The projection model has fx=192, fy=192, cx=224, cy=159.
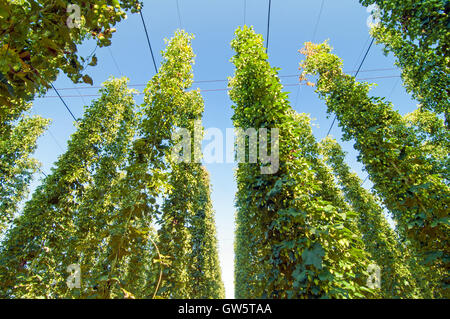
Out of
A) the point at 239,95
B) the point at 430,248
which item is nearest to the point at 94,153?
the point at 239,95

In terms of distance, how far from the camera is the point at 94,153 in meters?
10.4

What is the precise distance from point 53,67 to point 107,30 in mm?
663

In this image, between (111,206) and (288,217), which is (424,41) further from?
(111,206)

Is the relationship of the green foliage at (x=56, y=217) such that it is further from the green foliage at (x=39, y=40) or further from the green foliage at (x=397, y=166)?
the green foliage at (x=397, y=166)

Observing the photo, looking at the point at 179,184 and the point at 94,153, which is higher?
the point at 94,153

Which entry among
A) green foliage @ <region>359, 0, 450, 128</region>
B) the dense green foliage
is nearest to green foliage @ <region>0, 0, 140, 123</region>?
the dense green foliage

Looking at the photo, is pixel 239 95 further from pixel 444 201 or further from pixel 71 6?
pixel 444 201

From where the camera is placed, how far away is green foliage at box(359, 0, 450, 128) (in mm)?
5500

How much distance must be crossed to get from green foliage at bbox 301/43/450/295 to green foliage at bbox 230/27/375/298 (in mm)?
1988

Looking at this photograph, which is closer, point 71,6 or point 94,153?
point 71,6

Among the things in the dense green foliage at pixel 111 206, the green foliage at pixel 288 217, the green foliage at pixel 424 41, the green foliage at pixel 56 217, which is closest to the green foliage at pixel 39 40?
the dense green foliage at pixel 111 206

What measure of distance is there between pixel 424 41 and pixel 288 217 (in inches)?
285

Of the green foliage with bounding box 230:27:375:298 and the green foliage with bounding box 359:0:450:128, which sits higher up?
the green foliage with bounding box 359:0:450:128

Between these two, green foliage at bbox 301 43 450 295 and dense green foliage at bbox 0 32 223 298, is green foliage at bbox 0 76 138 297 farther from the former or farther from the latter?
green foliage at bbox 301 43 450 295
